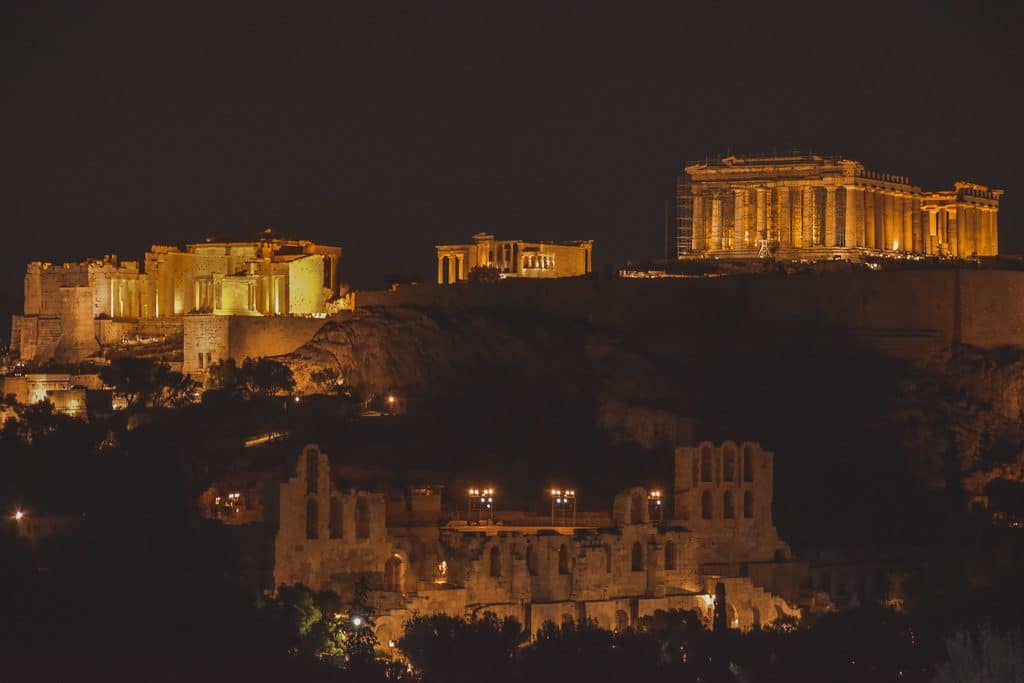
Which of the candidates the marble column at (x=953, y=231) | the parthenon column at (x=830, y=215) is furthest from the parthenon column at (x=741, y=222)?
the marble column at (x=953, y=231)

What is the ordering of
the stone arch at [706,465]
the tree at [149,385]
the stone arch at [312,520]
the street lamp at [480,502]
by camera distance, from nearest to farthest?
the stone arch at [312,520]
the stone arch at [706,465]
the street lamp at [480,502]
the tree at [149,385]

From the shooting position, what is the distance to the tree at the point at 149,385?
266 ft

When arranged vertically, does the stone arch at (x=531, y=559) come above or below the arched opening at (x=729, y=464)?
below

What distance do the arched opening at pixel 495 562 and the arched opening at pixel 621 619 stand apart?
9.27 feet

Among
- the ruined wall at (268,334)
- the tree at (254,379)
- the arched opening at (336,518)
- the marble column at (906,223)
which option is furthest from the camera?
the marble column at (906,223)

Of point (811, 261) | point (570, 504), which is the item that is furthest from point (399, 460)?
point (811, 261)

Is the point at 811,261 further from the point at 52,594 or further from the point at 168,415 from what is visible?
the point at 52,594

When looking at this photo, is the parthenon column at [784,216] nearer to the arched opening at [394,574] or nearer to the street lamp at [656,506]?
the street lamp at [656,506]

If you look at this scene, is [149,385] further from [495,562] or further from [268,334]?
[495,562]

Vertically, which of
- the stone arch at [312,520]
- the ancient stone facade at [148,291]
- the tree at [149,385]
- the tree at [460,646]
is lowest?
the tree at [460,646]

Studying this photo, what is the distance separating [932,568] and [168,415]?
2450 centimetres

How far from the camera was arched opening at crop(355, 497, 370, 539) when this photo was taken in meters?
58.1

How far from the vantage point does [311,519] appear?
57.8 metres

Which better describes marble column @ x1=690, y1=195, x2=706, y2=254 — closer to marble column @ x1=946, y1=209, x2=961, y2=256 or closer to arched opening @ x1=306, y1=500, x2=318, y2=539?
marble column @ x1=946, y1=209, x2=961, y2=256
